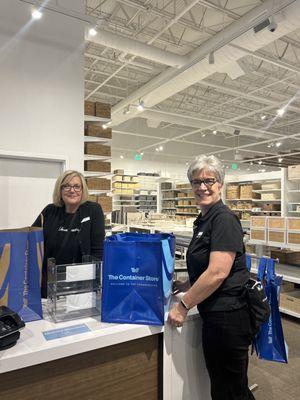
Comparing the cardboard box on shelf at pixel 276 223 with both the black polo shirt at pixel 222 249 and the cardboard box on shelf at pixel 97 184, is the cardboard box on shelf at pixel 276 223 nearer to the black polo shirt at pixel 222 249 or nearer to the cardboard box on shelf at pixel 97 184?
the cardboard box on shelf at pixel 97 184

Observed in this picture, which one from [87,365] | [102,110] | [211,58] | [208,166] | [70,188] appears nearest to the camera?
[87,365]

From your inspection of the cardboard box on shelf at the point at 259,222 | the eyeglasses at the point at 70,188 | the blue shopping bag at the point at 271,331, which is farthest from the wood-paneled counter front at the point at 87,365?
the cardboard box on shelf at the point at 259,222

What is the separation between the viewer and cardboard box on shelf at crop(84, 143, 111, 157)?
13.2 ft

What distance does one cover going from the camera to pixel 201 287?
4.45 feet

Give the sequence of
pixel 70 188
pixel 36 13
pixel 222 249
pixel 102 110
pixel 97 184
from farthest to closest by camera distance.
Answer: pixel 97 184, pixel 102 110, pixel 36 13, pixel 70 188, pixel 222 249

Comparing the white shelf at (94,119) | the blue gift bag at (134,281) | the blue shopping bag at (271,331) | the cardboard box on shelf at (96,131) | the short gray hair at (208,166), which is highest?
the white shelf at (94,119)

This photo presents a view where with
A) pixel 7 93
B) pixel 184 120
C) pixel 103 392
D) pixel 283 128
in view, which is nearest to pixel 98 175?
pixel 7 93

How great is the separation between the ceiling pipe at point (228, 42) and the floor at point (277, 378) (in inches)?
157

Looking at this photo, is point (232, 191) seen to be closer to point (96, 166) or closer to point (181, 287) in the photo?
point (96, 166)

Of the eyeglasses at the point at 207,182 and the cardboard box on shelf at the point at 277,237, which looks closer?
the eyeglasses at the point at 207,182

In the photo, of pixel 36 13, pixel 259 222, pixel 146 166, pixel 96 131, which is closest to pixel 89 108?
pixel 96 131

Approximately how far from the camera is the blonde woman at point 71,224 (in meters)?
2.07

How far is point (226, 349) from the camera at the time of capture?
1427 mm

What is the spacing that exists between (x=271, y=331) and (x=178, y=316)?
74 cm
